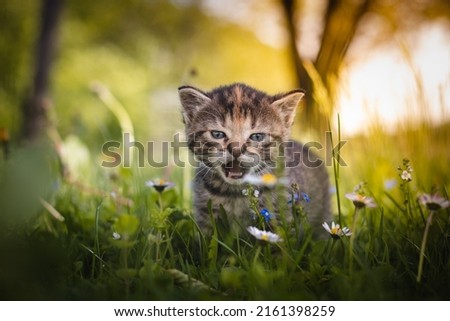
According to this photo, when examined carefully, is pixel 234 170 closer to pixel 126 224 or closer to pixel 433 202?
pixel 126 224

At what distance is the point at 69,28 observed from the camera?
12039 mm

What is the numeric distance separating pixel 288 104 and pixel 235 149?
0.52m

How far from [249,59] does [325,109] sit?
341 inches

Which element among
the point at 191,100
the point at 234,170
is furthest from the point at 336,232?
the point at 191,100

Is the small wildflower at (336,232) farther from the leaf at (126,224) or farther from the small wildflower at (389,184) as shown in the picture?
the small wildflower at (389,184)

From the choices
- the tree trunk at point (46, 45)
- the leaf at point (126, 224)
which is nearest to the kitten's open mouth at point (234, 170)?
the leaf at point (126, 224)

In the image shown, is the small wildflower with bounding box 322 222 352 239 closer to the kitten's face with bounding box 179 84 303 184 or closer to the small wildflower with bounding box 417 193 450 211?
the small wildflower with bounding box 417 193 450 211

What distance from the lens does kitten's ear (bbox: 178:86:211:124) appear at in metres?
2.65

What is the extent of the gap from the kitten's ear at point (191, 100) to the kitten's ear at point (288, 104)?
405 millimetres

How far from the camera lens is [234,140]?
2.48 metres

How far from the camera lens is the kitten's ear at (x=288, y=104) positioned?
8.59 feet

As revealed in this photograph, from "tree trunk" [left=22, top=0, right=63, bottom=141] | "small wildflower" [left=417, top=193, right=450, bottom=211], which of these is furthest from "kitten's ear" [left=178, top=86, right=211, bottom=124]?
"tree trunk" [left=22, top=0, right=63, bottom=141]

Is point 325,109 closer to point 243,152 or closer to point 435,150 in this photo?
point 243,152
